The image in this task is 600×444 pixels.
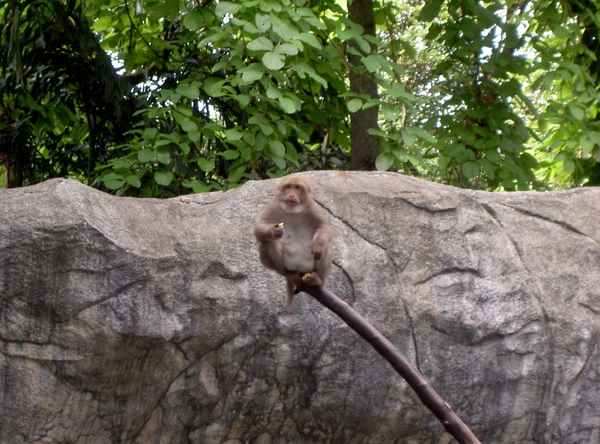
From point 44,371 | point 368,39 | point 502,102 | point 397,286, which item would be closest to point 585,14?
point 502,102

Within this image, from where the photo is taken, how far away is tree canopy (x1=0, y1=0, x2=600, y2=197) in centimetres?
498

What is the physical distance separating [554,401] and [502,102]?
232 centimetres

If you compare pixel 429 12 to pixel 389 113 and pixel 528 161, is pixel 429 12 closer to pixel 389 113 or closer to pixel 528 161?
pixel 389 113

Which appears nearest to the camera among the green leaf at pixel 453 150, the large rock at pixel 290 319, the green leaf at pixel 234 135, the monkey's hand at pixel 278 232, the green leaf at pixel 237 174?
the monkey's hand at pixel 278 232

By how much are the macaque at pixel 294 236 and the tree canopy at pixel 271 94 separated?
4.24 ft

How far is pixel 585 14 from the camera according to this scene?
605 cm

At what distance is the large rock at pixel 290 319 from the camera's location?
399cm

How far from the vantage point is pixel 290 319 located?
4.32 meters

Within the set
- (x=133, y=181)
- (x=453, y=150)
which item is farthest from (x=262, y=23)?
(x=453, y=150)

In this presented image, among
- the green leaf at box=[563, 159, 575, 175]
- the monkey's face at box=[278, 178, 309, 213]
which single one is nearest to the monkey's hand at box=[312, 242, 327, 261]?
the monkey's face at box=[278, 178, 309, 213]

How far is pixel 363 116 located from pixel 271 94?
1.51 metres

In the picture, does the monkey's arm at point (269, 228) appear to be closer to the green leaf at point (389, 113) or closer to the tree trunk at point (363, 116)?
the green leaf at point (389, 113)

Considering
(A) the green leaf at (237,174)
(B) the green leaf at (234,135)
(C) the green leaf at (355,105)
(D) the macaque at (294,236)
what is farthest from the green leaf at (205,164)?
(D) the macaque at (294,236)

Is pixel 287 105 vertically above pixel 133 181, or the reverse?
pixel 287 105
